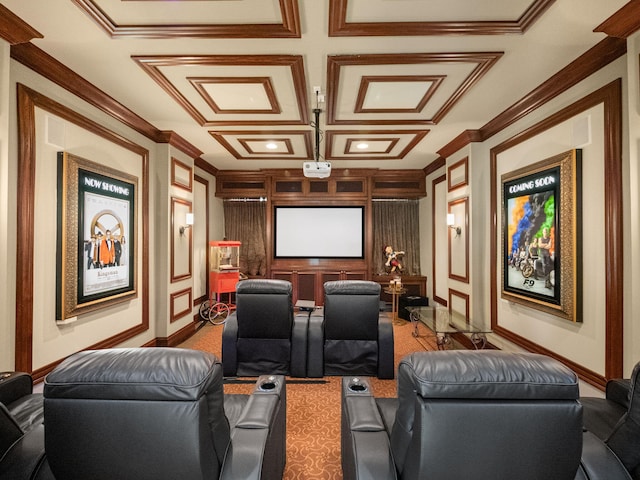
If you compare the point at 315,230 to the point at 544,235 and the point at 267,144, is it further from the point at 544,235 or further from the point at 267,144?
the point at 544,235

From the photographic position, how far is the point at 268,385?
174 cm

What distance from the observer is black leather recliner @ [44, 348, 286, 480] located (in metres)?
0.94

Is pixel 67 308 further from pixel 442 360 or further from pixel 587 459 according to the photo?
pixel 587 459

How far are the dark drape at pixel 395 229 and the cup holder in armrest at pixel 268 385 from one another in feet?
18.5

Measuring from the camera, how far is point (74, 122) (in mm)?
2951

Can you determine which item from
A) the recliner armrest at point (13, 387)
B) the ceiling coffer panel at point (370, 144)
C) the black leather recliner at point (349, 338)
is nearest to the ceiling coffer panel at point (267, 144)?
the ceiling coffer panel at point (370, 144)

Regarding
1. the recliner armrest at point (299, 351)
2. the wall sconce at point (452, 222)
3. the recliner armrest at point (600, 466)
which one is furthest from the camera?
the wall sconce at point (452, 222)

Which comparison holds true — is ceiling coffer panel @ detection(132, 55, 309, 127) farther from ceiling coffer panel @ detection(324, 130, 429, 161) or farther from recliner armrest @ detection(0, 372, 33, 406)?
recliner armrest @ detection(0, 372, 33, 406)

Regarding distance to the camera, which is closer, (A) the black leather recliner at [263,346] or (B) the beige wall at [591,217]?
(B) the beige wall at [591,217]

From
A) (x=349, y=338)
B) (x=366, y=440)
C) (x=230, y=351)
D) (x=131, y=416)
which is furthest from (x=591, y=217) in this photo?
(x=230, y=351)

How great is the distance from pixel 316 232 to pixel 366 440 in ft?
19.6

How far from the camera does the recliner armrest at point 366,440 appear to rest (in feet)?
3.74

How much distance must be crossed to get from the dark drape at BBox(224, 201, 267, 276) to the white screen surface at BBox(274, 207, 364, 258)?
0.40 m

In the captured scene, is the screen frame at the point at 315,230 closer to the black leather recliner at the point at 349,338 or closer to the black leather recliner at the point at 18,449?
the black leather recliner at the point at 349,338
